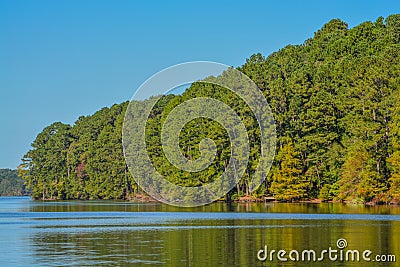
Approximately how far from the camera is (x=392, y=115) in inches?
2879

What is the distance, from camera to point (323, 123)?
88.6 metres

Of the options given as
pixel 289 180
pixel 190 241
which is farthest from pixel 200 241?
pixel 289 180

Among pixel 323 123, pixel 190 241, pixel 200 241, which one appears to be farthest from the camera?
pixel 323 123

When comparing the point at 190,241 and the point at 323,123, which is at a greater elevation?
the point at 323,123

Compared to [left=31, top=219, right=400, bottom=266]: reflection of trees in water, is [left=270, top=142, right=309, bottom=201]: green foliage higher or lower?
higher

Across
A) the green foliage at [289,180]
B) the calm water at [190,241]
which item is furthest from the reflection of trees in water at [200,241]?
the green foliage at [289,180]

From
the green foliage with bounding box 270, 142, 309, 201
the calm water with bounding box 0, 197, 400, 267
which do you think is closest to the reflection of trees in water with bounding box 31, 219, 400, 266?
the calm water with bounding box 0, 197, 400, 267

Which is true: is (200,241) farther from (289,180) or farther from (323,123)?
(323,123)

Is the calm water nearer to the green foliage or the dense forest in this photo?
the dense forest

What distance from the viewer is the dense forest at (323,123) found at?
74812 millimetres

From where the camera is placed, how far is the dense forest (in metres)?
74.8

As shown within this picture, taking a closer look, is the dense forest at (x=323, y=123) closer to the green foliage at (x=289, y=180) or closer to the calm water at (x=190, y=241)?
the green foliage at (x=289, y=180)

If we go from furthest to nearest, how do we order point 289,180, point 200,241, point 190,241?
1. point 289,180
2. point 190,241
3. point 200,241

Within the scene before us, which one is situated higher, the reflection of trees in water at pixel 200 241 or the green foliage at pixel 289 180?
the green foliage at pixel 289 180
